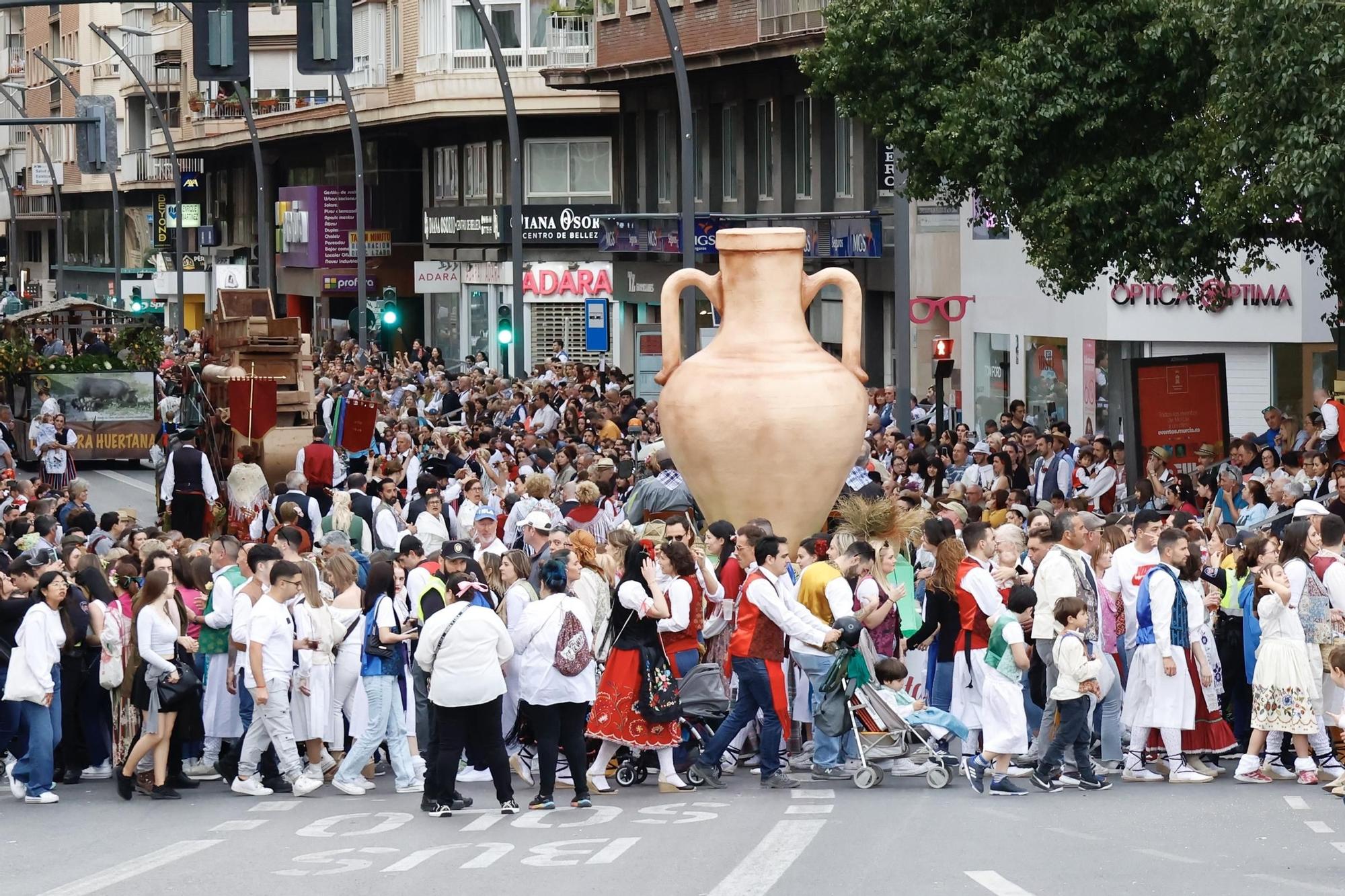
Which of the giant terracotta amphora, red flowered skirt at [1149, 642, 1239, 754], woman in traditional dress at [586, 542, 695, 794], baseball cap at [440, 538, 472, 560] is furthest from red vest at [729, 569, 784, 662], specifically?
the giant terracotta amphora

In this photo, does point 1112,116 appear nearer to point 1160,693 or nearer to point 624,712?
point 1160,693

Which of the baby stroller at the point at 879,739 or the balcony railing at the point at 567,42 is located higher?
the balcony railing at the point at 567,42

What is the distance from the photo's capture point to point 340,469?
23.9 meters

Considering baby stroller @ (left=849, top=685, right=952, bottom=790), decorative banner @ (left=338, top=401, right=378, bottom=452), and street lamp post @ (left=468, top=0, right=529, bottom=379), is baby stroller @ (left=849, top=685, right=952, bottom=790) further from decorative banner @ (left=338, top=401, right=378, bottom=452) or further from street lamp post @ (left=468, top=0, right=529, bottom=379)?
street lamp post @ (left=468, top=0, right=529, bottom=379)

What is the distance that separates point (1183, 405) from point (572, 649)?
36.5 ft

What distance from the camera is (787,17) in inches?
1491

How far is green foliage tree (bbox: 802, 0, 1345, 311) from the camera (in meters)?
17.7

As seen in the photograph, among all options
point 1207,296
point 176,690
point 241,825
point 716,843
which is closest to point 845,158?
point 1207,296

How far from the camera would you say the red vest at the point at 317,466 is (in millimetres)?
22500

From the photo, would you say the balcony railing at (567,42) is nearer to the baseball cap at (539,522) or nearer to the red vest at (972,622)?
the baseball cap at (539,522)

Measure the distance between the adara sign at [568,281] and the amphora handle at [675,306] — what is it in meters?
30.2

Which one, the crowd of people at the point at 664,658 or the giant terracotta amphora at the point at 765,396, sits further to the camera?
the giant terracotta amphora at the point at 765,396

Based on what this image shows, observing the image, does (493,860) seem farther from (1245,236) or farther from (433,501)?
(1245,236)

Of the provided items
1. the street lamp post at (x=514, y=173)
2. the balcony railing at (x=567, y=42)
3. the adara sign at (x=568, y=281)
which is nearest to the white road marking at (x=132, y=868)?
the street lamp post at (x=514, y=173)
